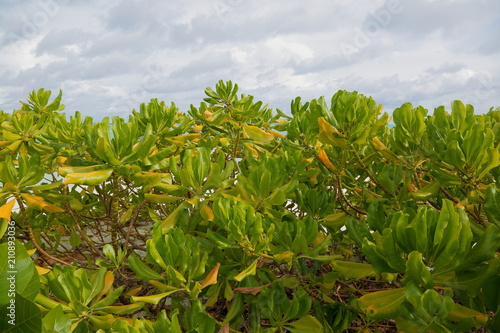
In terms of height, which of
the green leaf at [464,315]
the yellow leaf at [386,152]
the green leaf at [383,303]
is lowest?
the green leaf at [464,315]

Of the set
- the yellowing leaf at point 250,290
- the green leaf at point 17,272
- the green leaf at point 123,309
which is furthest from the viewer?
the yellowing leaf at point 250,290

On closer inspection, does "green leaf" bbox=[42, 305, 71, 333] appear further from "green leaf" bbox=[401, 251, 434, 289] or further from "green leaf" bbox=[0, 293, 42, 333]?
"green leaf" bbox=[401, 251, 434, 289]

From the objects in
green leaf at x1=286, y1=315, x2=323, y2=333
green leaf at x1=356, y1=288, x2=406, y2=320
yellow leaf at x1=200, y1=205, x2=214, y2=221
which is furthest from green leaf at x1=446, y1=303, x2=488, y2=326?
yellow leaf at x1=200, y1=205, x2=214, y2=221

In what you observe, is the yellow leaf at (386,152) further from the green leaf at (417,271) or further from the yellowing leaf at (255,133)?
the green leaf at (417,271)

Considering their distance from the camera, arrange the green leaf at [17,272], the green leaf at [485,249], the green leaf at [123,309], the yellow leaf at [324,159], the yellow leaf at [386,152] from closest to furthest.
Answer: the green leaf at [17,272], the green leaf at [485,249], the green leaf at [123,309], the yellow leaf at [386,152], the yellow leaf at [324,159]

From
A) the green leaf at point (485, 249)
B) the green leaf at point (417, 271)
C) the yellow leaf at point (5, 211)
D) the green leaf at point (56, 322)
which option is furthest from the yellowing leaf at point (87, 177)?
the green leaf at point (485, 249)

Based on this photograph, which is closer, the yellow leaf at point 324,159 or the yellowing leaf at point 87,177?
the yellowing leaf at point 87,177

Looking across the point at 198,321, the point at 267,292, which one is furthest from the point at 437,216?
the point at 198,321

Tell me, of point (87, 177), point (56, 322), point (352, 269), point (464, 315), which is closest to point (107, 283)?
point (87, 177)

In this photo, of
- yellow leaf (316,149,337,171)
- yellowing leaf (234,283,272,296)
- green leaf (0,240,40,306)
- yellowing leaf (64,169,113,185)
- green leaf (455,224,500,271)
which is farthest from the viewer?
yellow leaf (316,149,337,171)

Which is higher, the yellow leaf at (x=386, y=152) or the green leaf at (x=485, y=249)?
the yellow leaf at (x=386, y=152)

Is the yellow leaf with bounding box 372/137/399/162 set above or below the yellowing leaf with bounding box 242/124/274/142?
below

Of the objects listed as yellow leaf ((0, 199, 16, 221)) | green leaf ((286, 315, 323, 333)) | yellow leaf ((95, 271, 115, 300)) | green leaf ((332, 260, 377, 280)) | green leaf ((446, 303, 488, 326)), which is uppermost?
yellow leaf ((0, 199, 16, 221))

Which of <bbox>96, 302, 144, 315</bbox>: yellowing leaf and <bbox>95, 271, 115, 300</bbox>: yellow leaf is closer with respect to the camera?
<bbox>96, 302, 144, 315</bbox>: yellowing leaf
